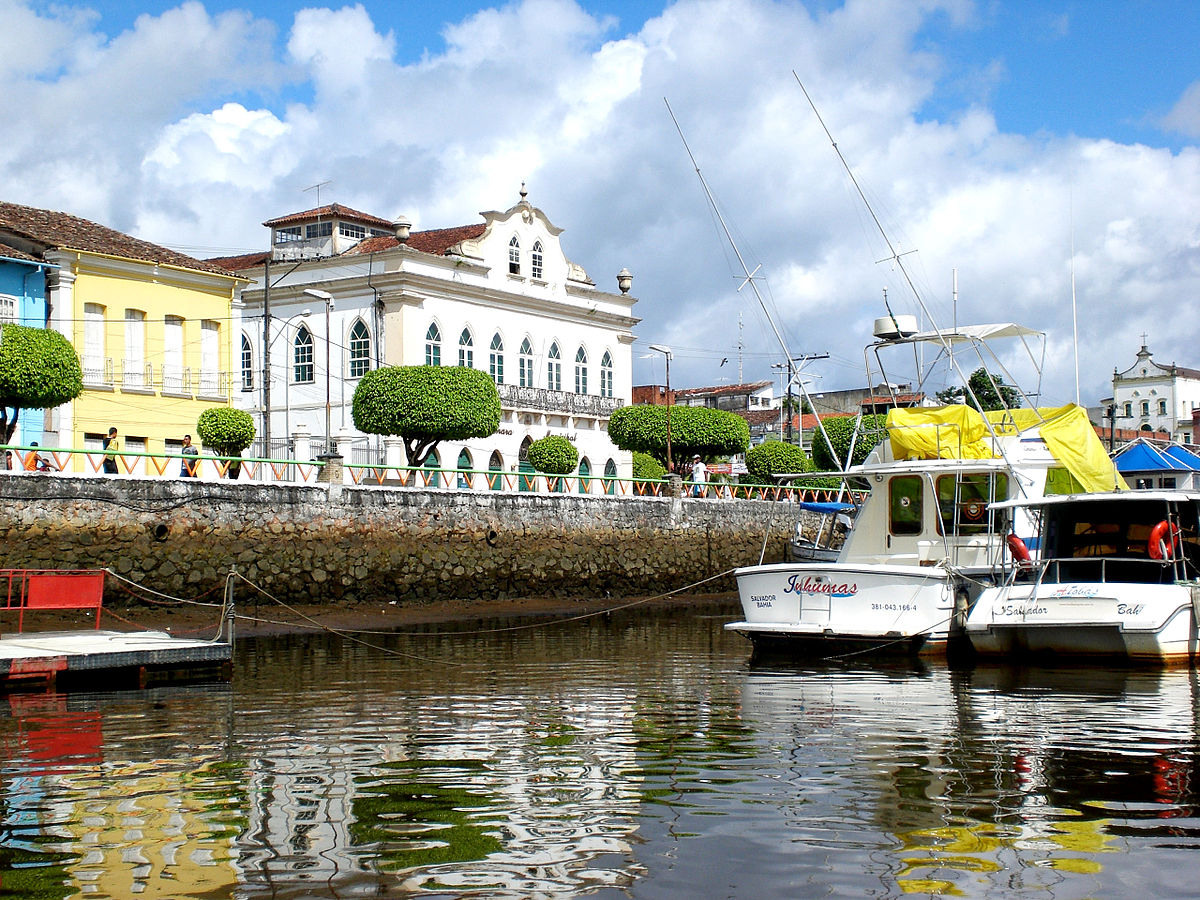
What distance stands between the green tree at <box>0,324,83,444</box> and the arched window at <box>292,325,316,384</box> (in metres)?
20.1

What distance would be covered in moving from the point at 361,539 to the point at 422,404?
10420 millimetres

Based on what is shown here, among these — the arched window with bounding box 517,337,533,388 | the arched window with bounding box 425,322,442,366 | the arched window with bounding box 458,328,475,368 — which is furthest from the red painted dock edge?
the arched window with bounding box 517,337,533,388

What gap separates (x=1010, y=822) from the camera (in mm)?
8672

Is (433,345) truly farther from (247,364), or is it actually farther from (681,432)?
(681,432)

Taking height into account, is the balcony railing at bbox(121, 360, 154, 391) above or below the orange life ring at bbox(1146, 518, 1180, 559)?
above

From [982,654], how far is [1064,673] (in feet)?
4.44

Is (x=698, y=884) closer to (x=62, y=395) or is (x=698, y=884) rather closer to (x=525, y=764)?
(x=525, y=764)

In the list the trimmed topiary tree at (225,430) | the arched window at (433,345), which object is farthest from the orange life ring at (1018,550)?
the arched window at (433,345)

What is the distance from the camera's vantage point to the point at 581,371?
57.4m

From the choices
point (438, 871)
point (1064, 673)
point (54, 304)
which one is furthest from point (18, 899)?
point (54, 304)

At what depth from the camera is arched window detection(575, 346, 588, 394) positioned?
187 ft

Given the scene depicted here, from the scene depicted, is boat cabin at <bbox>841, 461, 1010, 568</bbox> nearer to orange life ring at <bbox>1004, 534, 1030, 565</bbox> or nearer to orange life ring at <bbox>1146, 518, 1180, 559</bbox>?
orange life ring at <bbox>1004, 534, 1030, 565</bbox>

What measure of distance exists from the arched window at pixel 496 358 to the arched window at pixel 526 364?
1168 mm

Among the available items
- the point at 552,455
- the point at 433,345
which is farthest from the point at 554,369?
the point at 552,455
